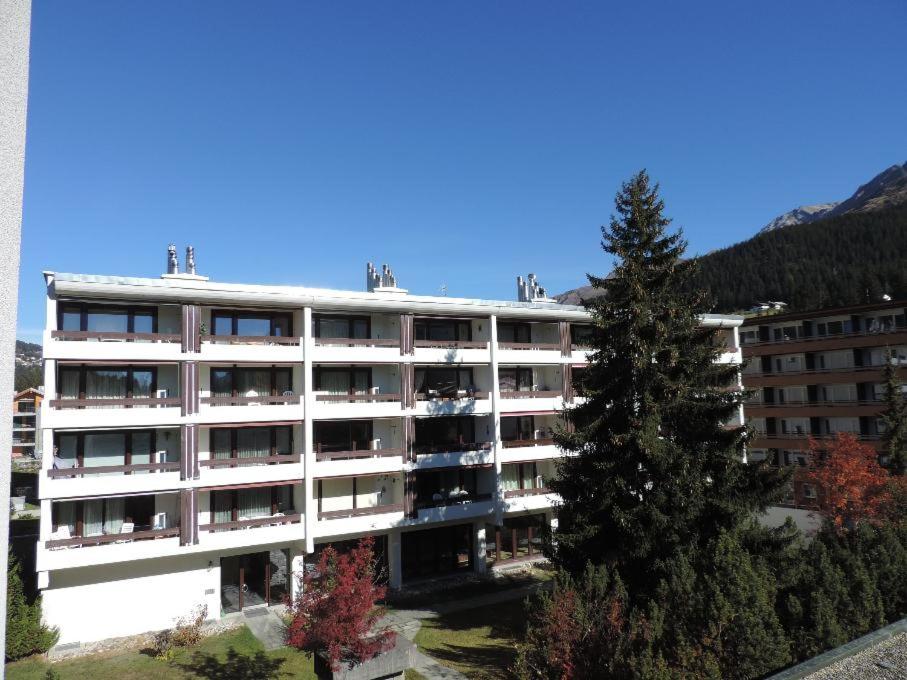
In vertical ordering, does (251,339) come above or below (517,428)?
above

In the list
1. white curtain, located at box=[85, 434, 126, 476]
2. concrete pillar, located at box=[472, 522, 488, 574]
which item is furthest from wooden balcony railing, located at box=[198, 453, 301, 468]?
concrete pillar, located at box=[472, 522, 488, 574]

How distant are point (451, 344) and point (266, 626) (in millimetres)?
14796

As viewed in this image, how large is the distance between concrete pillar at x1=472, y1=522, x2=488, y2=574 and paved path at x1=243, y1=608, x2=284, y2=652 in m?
10.4

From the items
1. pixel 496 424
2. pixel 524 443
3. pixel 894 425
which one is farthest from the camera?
pixel 894 425

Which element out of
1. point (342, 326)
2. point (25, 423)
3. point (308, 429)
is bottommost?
point (308, 429)

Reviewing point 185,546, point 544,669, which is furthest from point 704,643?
point 185,546

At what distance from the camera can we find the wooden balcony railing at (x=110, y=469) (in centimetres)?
2158

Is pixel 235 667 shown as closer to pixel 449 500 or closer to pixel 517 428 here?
pixel 449 500

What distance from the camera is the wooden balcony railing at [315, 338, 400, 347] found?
2720cm

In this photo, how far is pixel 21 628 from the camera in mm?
20578

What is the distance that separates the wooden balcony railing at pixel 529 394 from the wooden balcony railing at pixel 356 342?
270 inches

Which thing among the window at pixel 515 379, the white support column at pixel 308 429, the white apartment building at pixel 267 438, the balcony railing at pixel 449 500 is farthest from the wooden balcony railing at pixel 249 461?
the window at pixel 515 379

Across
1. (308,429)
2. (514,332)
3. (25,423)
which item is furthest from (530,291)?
(25,423)

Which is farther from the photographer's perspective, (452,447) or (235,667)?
(452,447)
